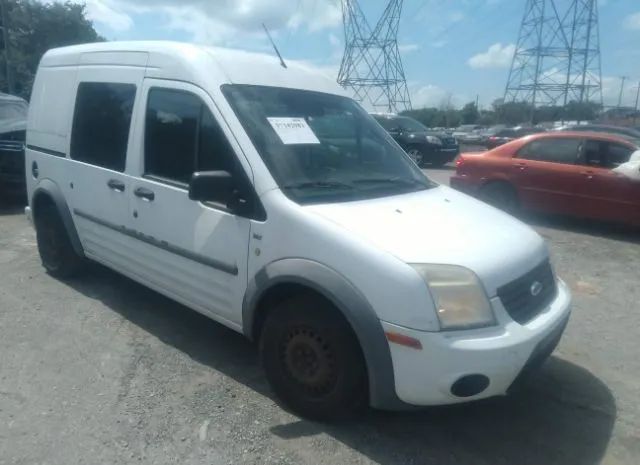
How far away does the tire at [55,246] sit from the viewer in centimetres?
541

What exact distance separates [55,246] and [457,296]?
13.6 feet

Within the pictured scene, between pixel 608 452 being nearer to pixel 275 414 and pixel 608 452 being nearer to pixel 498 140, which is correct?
pixel 275 414

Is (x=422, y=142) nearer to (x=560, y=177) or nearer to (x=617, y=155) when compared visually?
(x=560, y=177)

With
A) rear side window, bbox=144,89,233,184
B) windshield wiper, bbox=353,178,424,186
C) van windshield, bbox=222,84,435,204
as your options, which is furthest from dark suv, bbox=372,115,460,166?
rear side window, bbox=144,89,233,184

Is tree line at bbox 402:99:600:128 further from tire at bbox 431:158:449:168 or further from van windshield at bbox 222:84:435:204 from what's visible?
van windshield at bbox 222:84:435:204

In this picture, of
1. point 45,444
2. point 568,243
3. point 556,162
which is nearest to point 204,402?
point 45,444

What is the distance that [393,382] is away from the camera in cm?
285

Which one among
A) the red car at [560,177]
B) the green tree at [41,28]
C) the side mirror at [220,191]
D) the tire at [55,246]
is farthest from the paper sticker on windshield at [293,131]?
the green tree at [41,28]

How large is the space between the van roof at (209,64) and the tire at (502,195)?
17.9ft

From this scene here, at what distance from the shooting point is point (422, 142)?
1753 cm

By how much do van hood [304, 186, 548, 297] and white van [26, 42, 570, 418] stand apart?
0.5 inches

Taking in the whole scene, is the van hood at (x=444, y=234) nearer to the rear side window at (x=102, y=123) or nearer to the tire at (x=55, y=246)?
the rear side window at (x=102, y=123)

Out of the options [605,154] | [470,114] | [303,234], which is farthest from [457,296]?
[470,114]

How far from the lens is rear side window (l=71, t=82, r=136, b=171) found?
14.3 ft
